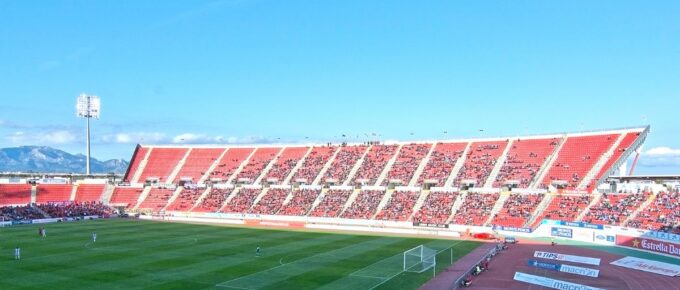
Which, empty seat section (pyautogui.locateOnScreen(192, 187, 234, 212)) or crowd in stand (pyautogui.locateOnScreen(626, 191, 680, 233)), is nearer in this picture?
crowd in stand (pyautogui.locateOnScreen(626, 191, 680, 233))

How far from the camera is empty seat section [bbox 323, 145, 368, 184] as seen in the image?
84.2 meters

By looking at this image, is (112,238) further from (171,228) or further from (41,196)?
(41,196)

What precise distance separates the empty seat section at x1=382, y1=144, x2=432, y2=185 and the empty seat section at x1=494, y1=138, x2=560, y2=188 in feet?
43.7

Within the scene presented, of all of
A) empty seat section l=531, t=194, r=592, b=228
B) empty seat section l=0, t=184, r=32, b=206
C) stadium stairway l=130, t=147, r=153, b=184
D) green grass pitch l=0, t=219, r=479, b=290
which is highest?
stadium stairway l=130, t=147, r=153, b=184

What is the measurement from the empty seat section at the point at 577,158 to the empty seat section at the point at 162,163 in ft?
212

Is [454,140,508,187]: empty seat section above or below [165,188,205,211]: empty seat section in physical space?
above

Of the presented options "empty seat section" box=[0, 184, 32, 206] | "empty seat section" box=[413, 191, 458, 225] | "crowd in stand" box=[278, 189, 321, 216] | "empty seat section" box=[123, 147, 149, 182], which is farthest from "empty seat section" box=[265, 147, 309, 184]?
"empty seat section" box=[0, 184, 32, 206]

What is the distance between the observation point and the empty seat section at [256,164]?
90.2 m

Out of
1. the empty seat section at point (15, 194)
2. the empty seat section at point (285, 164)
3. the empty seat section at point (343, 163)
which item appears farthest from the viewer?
the empty seat section at point (285, 164)

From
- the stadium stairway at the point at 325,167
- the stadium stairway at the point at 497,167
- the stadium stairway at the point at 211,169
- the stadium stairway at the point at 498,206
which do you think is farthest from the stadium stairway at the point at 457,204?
the stadium stairway at the point at 211,169

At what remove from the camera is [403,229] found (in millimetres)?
65125

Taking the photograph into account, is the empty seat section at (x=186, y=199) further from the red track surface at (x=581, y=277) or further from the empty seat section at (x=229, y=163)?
the red track surface at (x=581, y=277)

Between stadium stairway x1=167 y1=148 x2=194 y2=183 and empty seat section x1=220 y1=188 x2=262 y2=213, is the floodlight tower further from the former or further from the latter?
empty seat section x1=220 y1=188 x2=262 y2=213

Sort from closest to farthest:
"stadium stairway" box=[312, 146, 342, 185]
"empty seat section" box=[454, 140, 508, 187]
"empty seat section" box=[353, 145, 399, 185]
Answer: "empty seat section" box=[454, 140, 508, 187]
"empty seat section" box=[353, 145, 399, 185]
"stadium stairway" box=[312, 146, 342, 185]
